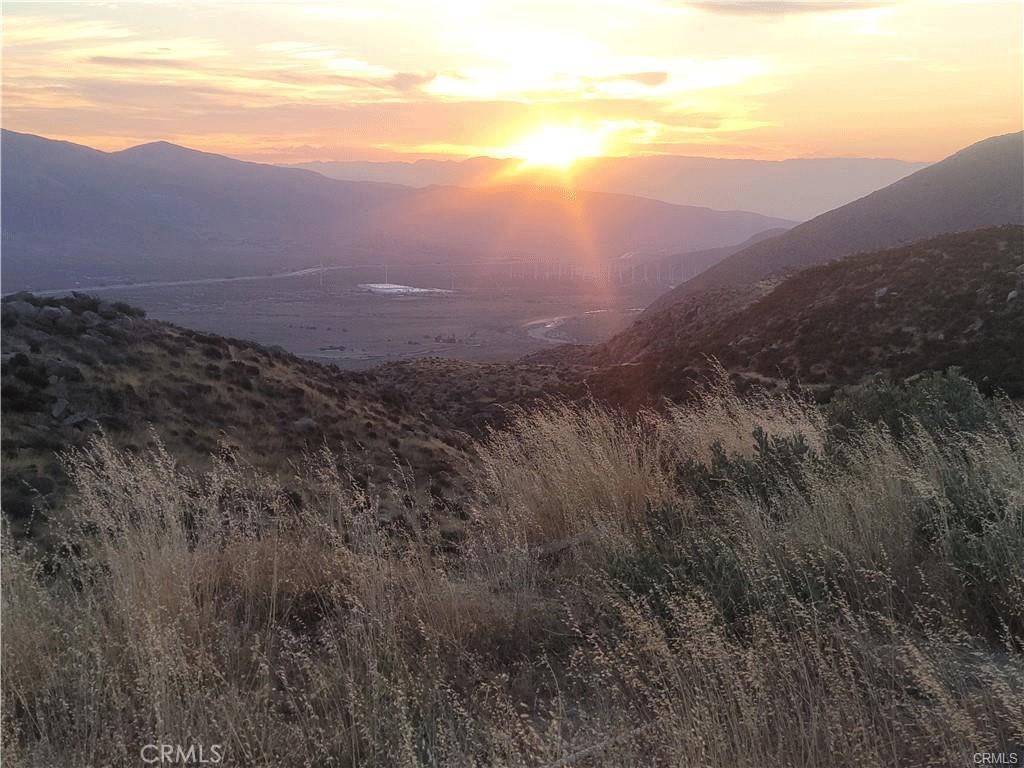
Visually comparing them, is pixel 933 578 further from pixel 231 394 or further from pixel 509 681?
pixel 231 394

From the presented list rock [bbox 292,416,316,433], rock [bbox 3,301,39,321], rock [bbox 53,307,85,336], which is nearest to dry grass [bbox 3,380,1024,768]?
rock [bbox 292,416,316,433]

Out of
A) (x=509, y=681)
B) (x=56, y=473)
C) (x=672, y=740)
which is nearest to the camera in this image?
(x=672, y=740)

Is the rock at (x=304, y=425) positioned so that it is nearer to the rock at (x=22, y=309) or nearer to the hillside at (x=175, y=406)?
the hillside at (x=175, y=406)

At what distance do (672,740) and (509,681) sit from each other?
0.87 m

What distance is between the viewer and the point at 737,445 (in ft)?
20.5

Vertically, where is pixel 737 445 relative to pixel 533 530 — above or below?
above

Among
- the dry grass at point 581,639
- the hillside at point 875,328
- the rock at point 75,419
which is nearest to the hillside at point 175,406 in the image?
the rock at point 75,419

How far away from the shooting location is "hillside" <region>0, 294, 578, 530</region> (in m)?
9.59

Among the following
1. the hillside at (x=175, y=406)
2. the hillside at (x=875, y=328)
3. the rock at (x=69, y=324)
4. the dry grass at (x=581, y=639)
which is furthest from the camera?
the hillside at (x=875, y=328)

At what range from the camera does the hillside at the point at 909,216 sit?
63531mm

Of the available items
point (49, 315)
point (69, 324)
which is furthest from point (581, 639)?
point (49, 315)

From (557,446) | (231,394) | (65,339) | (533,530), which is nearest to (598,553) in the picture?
(533,530)

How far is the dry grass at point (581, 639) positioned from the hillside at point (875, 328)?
1144 centimetres

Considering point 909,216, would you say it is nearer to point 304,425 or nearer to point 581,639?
point 304,425
